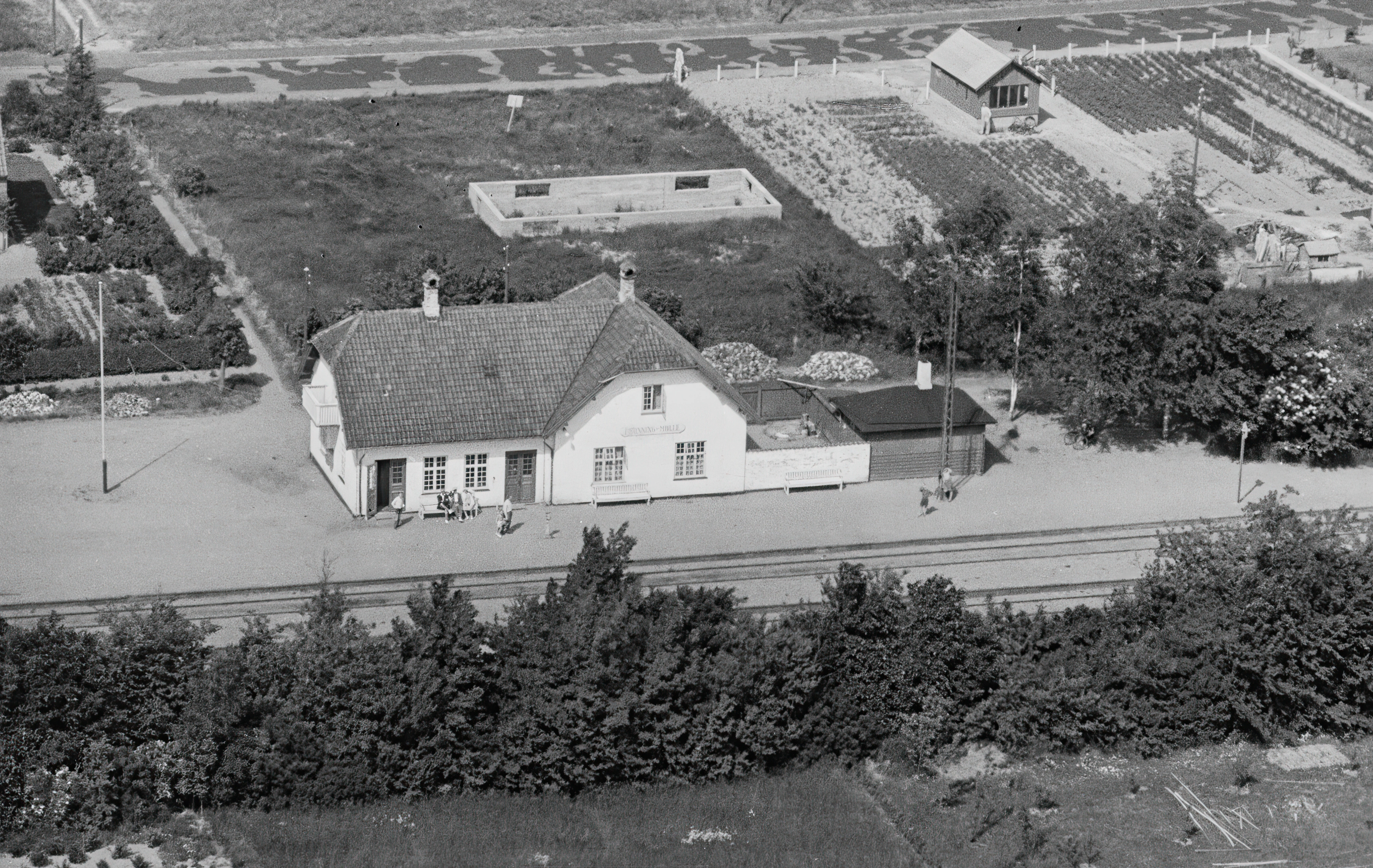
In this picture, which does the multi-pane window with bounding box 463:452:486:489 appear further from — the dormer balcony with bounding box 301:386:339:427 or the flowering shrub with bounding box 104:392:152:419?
the flowering shrub with bounding box 104:392:152:419

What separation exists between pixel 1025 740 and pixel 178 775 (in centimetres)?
1956

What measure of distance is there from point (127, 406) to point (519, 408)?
14312mm

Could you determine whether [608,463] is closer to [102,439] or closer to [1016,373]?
[102,439]

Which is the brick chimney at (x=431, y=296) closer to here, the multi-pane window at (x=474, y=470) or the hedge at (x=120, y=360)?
the multi-pane window at (x=474, y=470)

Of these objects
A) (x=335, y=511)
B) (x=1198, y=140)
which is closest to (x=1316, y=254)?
(x=1198, y=140)

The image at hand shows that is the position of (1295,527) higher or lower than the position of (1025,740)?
higher

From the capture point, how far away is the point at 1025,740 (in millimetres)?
53594

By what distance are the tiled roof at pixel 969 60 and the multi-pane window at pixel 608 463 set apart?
44.5m

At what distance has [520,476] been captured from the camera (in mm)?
65562

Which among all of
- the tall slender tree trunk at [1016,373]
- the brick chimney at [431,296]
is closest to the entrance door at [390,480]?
the brick chimney at [431,296]

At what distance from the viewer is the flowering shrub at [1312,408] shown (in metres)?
70.6

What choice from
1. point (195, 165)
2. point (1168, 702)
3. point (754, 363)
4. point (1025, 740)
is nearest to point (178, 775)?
point (1025, 740)

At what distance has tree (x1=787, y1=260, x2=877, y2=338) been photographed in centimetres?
8031

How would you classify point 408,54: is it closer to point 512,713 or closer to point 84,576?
point 84,576
